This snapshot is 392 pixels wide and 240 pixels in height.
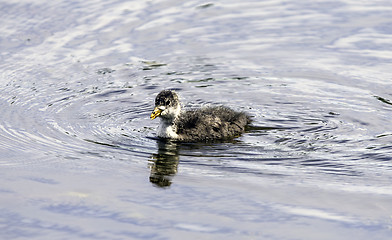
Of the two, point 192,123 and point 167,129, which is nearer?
point 167,129

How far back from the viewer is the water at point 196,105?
26.2ft

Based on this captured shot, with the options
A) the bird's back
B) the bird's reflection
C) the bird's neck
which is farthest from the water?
the bird's back

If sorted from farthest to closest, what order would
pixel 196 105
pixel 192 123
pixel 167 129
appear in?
1. pixel 196 105
2. pixel 192 123
3. pixel 167 129

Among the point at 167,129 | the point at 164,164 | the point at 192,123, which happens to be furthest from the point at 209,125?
the point at 164,164

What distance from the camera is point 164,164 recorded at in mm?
10258

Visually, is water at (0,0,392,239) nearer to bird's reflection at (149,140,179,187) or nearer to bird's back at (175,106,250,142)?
bird's reflection at (149,140,179,187)

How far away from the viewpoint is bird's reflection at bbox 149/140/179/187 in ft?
30.8

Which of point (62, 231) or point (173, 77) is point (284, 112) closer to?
point (173, 77)

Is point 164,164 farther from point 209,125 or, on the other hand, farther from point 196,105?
point 196,105

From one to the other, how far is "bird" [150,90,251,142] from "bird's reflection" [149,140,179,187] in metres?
0.29

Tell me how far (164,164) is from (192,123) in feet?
5.47

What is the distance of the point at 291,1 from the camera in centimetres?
1831

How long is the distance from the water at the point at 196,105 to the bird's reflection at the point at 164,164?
33 millimetres

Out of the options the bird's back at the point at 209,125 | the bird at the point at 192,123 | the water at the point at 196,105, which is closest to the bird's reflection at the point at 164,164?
the water at the point at 196,105
